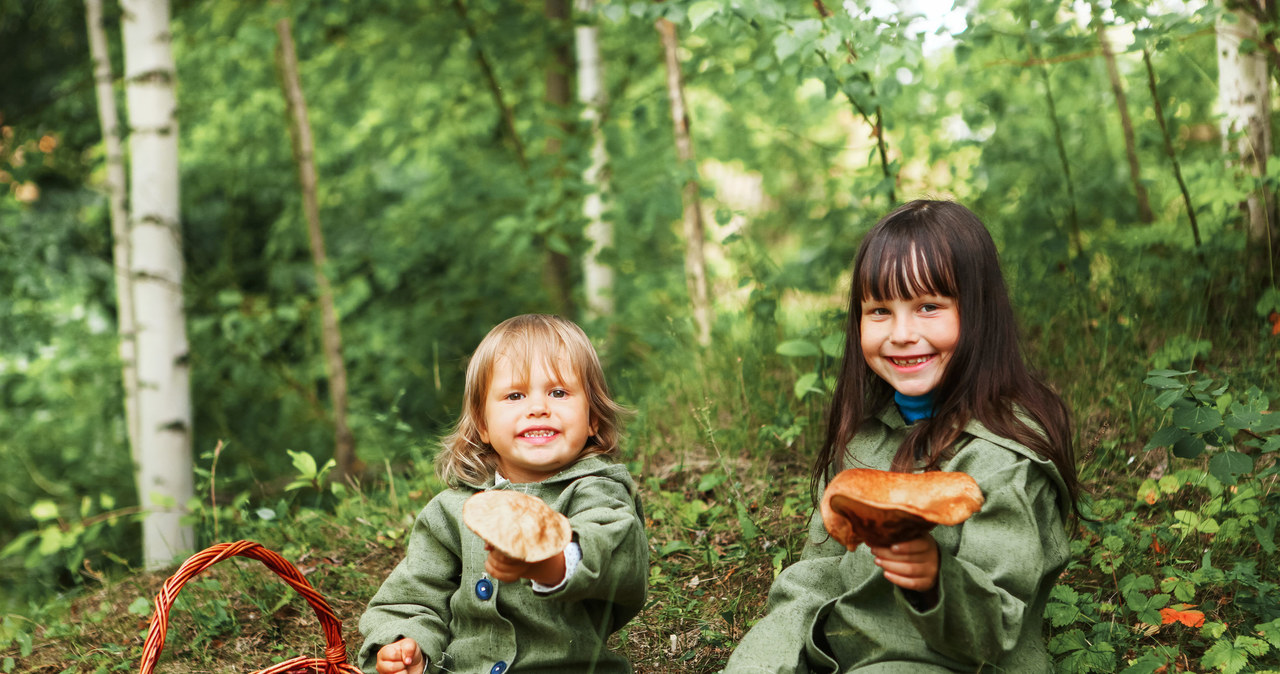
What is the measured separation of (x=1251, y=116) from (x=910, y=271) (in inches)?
93.2

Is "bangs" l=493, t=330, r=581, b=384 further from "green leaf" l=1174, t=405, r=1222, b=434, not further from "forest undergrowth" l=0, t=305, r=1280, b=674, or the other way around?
"green leaf" l=1174, t=405, r=1222, b=434

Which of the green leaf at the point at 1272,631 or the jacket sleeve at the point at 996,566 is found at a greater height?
the jacket sleeve at the point at 996,566

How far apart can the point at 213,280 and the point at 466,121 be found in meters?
2.11

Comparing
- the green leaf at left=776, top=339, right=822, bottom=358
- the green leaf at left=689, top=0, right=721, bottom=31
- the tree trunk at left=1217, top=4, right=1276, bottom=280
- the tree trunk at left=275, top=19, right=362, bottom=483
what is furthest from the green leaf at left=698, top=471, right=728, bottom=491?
the tree trunk at left=275, top=19, right=362, bottom=483

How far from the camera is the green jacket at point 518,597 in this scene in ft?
6.23

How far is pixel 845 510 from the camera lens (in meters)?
1.52

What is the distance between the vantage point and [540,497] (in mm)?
2102

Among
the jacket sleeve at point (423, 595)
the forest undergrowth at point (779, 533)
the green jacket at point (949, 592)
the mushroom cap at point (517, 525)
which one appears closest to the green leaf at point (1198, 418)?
the forest undergrowth at point (779, 533)

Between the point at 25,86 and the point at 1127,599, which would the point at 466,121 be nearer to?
the point at 25,86

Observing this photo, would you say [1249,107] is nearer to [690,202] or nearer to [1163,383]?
[1163,383]

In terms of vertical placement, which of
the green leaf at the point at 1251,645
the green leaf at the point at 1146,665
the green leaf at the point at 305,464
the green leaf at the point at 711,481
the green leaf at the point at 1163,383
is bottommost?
the green leaf at the point at 1146,665

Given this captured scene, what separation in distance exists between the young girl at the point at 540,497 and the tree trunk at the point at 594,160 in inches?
94.9

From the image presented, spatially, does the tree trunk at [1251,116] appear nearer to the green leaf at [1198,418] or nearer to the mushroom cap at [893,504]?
the green leaf at [1198,418]

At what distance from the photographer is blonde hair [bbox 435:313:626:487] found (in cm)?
210
